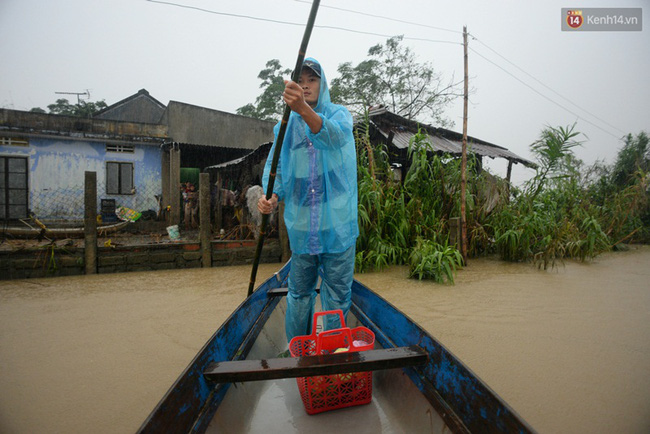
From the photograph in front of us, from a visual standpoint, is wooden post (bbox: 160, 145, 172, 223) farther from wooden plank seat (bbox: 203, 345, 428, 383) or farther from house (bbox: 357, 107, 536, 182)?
wooden plank seat (bbox: 203, 345, 428, 383)

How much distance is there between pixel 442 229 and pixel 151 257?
4850 mm

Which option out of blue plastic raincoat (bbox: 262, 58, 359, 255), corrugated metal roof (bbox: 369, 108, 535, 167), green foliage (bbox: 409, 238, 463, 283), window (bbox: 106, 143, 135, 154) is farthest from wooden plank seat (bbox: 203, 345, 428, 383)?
window (bbox: 106, 143, 135, 154)

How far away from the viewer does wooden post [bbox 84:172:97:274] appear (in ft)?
16.0

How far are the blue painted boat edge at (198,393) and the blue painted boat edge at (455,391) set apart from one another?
886 mm

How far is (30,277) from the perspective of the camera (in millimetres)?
4754

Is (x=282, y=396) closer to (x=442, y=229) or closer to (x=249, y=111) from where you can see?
(x=442, y=229)

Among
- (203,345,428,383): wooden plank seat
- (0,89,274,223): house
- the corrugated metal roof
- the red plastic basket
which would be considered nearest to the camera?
(203,345,428,383): wooden plank seat

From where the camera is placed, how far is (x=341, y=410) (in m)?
1.67

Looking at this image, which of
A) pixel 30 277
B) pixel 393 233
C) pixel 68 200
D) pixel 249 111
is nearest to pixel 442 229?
pixel 393 233

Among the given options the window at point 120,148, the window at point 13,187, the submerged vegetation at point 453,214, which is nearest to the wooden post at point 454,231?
the submerged vegetation at point 453,214

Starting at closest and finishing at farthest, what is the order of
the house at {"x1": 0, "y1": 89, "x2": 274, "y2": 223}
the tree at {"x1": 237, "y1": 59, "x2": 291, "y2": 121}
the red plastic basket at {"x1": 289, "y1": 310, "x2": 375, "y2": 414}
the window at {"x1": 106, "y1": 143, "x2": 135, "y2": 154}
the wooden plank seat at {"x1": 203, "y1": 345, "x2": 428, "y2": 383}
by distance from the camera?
1. the wooden plank seat at {"x1": 203, "y1": 345, "x2": 428, "y2": 383}
2. the red plastic basket at {"x1": 289, "y1": 310, "x2": 375, "y2": 414}
3. the house at {"x1": 0, "y1": 89, "x2": 274, "y2": 223}
4. the window at {"x1": 106, "y1": 143, "x2": 135, "y2": 154}
5. the tree at {"x1": 237, "y1": 59, "x2": 291, "y2": 121}

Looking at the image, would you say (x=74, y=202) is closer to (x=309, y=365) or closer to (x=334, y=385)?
(x=334, y=385)

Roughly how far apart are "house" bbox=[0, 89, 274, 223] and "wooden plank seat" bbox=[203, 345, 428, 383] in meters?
9.29

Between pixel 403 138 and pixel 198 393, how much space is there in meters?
7.17
